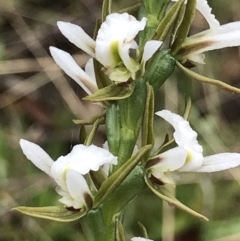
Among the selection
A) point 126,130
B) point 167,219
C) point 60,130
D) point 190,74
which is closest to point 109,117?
point 126,130

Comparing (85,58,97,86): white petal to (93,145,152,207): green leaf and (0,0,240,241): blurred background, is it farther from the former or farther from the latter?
(0,0,240,241): blurred background

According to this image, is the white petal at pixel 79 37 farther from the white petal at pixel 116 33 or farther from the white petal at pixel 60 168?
the white petal at pixel 60 168

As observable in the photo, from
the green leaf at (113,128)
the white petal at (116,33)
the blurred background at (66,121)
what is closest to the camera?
the white petal at (116,33)

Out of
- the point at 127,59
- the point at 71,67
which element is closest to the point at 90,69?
the point at 71,67

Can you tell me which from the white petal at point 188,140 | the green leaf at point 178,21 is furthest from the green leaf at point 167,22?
the white petal at point 188,140

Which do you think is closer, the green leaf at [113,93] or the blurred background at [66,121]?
the green leaf at [113,93]

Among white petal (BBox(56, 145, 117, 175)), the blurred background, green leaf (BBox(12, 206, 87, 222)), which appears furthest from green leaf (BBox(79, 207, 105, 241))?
the blurred background

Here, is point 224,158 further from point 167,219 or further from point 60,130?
point 60,130

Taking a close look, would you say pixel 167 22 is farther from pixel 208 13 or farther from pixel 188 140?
pixel 188 140
